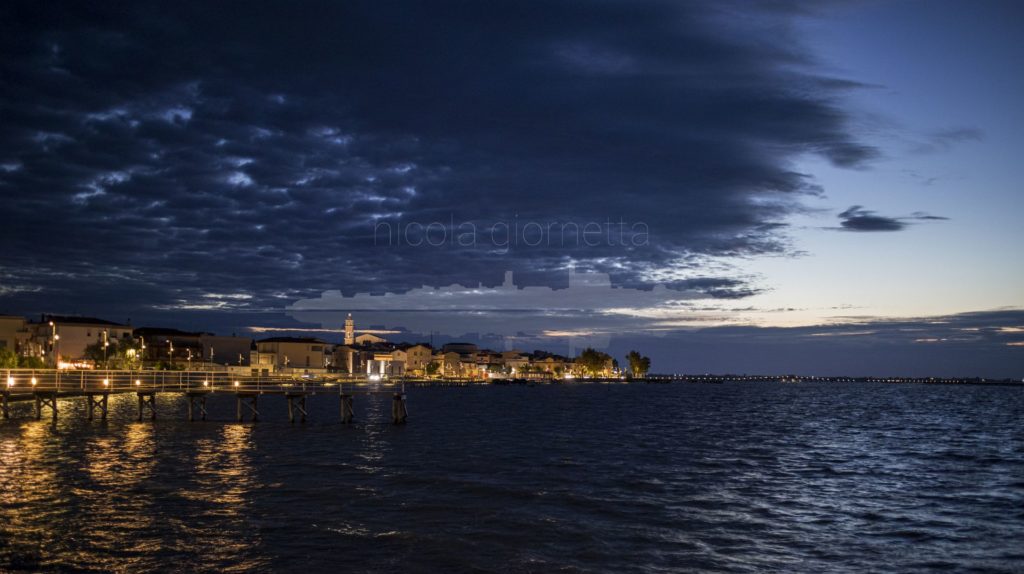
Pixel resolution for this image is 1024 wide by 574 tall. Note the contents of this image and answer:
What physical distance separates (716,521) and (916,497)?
1274cm

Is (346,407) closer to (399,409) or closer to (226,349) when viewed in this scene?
(399,409)

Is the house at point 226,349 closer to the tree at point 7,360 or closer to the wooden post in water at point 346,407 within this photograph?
the tree at point 7,360

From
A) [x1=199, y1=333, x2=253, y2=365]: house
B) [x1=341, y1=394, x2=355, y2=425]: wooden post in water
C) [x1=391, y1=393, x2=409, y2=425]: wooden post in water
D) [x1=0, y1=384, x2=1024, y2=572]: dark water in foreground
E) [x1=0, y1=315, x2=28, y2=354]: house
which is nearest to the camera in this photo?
[x1=0, y1=384, x2=1024, y2=572]: dark water in foreground

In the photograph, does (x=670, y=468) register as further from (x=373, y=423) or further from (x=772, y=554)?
(x=373, y=423)

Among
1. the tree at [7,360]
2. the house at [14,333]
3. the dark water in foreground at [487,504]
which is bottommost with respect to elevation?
the dark water in foreground at [487,504]

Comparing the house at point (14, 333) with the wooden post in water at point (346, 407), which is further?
the house at point (14, 333)

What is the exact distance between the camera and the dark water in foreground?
2206 cm

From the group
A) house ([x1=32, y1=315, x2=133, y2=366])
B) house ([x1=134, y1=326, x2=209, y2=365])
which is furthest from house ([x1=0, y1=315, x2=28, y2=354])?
house ([x1=134, y1=326, x2=209, y2=365])

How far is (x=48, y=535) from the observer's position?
75.9 ft

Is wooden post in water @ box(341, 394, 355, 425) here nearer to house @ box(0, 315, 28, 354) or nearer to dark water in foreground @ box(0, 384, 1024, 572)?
dark water in foreground @ box(0, 384, 1024, 572)

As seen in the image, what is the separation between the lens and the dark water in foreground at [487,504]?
72.4 ft

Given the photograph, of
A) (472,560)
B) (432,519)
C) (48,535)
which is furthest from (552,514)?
(48,535)

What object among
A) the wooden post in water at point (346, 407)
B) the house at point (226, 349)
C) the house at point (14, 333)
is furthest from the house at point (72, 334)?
the wooden post in water at point (346, 407)

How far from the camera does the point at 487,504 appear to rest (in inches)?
1193
